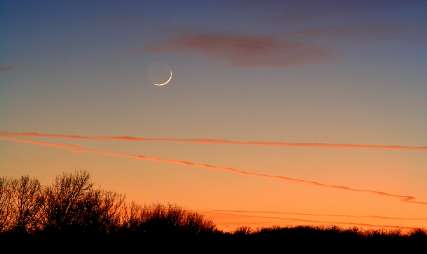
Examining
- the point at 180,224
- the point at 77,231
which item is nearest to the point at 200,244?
the point at 77,231

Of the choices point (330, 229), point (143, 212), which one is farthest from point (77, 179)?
point (330, 229)

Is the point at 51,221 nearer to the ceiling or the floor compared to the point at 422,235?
nearer to the ceiling

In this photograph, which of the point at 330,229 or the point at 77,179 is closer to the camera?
the point at 330,229

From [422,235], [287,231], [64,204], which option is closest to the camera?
[422,235]

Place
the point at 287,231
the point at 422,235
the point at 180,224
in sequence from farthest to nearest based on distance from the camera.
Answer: the point at 180,224
the point at 287,231
the point at 422,235

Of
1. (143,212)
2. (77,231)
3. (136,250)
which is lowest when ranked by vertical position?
(136,250)

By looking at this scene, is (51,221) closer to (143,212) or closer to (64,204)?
(64,204)

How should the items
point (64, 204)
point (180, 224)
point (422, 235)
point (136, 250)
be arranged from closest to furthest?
point (136, 250), point (422, 235), point (64, 204), point (180, 224)

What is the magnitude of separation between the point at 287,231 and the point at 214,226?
82.2ft

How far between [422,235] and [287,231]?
14126 mm

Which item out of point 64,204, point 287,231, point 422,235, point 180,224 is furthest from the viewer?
point 180,224

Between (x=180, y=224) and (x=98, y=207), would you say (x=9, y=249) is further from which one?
(x=180, y=224)

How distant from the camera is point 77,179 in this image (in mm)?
74438

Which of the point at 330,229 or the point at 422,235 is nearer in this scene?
the point at 422,235
